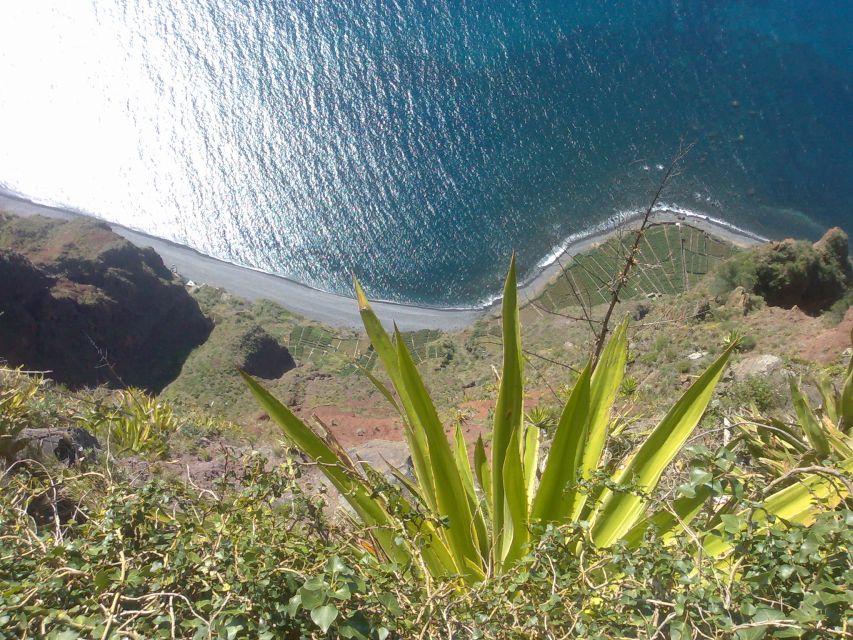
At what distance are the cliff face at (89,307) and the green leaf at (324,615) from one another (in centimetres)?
1839

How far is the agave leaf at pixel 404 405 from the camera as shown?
87.9 inches

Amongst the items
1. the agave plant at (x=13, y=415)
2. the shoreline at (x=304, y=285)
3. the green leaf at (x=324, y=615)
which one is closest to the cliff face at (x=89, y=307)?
the shoreline at (x=304, y=285)

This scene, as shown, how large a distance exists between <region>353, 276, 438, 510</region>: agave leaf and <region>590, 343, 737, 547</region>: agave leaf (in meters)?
0.57

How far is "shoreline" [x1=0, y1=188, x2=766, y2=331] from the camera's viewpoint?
834 inches

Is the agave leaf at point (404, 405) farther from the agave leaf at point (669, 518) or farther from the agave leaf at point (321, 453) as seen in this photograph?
the agave leaf at point (669, 518)

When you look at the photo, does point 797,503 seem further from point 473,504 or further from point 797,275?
point 797,275

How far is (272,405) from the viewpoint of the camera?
2.12 metres

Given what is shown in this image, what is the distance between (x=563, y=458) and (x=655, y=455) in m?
0.32

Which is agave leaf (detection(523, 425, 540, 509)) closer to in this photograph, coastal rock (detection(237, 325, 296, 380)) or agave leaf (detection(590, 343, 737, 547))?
agave leaf (detection(590, 343, 737, 547))

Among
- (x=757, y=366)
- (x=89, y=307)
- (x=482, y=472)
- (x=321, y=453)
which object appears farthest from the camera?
(x=89, y=307)

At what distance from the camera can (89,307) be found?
64.8ft

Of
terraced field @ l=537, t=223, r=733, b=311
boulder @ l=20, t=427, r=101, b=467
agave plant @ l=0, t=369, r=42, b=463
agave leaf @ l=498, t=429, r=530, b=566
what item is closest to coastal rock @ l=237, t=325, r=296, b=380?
terraced field @ l=537, t=223, r=733, b=311

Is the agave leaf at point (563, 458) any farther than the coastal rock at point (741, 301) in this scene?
No

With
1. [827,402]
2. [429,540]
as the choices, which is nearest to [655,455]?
[429,540]
